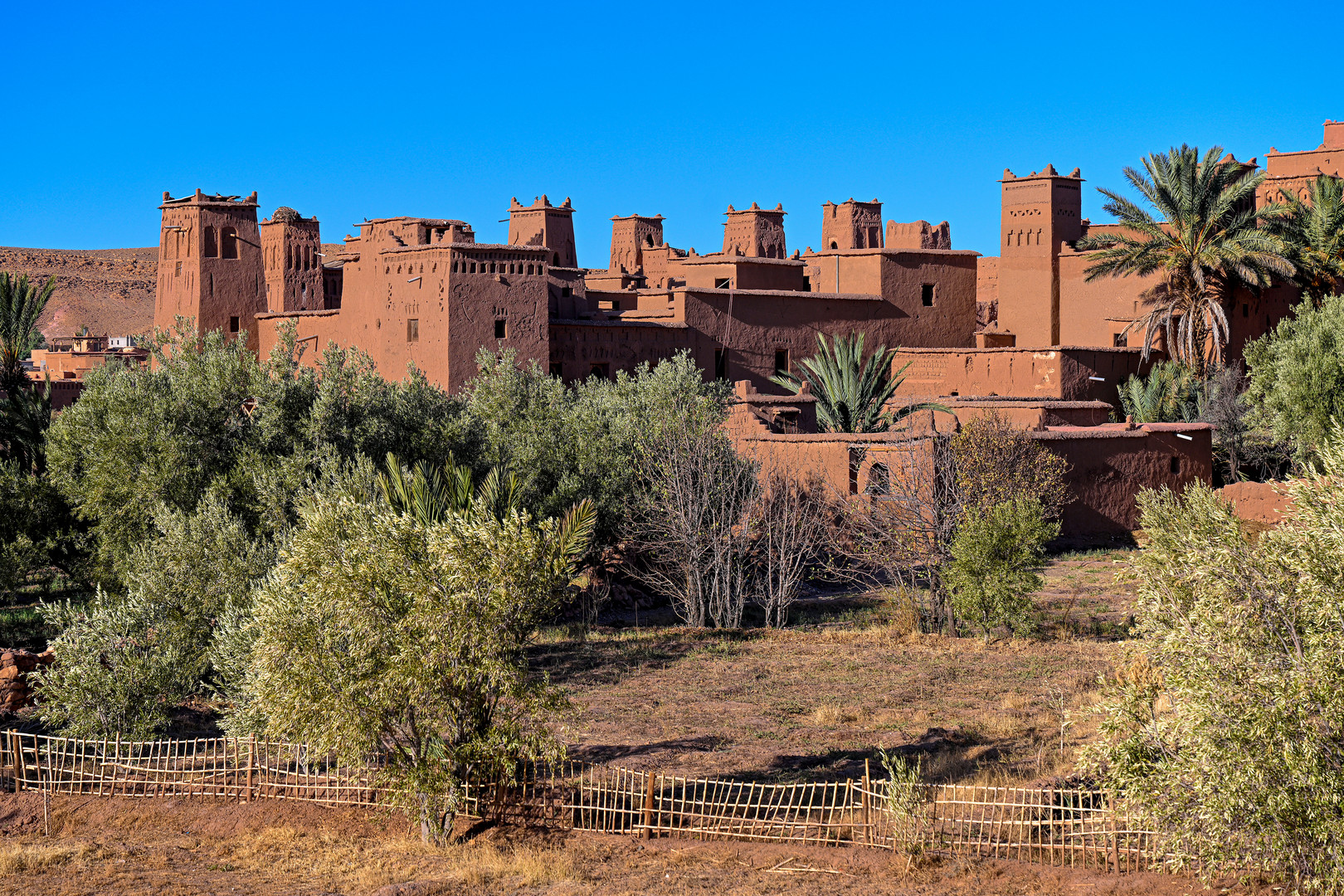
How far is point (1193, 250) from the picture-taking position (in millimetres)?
28453

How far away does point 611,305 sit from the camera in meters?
32.8

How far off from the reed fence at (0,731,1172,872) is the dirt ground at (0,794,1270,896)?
0.49ft

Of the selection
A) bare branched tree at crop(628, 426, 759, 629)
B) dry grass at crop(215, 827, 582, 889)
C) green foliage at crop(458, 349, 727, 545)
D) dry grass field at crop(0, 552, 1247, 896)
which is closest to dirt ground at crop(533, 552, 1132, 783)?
dry grass field at crop(0, 552, 1247, 896)

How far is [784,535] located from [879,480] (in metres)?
2.78

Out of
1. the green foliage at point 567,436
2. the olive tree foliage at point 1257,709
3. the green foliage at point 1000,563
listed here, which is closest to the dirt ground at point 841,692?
the green foliage at point 1000,563

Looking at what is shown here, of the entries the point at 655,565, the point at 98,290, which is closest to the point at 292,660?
the point at 655,565

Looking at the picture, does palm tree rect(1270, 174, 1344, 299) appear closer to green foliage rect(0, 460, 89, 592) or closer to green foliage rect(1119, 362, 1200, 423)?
green foliage rect(1119, 362, 1200, 423)

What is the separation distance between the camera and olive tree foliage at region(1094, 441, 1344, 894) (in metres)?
6.79

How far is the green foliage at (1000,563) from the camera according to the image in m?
15.6

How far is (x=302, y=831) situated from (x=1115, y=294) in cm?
2541

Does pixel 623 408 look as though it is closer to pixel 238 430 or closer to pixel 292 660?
pixel 238 430

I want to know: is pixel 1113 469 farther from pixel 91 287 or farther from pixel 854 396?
pixel 91 287

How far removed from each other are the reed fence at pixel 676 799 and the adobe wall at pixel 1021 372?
52.8 feet

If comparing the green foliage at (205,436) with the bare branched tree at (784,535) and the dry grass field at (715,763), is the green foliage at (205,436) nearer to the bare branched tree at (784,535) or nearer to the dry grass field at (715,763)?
the dry grass field at (715,763)
